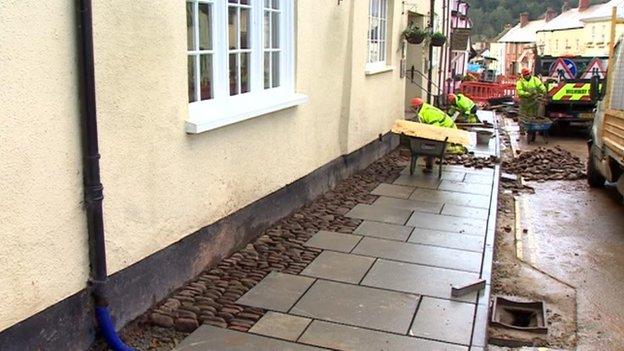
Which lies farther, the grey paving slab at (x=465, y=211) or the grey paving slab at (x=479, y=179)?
the grey paving slab at (x=479, y=179)

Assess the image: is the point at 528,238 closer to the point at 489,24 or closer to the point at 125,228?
the point at 125,228

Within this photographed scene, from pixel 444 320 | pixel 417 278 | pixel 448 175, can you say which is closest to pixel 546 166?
pixel 448 175

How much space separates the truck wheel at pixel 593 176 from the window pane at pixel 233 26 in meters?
6.61

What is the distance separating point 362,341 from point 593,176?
7342 millimetres

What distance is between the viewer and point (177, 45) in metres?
4.71

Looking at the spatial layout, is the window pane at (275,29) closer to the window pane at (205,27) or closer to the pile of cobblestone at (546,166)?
the window pane at (205,27)

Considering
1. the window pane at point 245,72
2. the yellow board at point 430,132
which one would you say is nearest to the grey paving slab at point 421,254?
the window pane at point 245,72

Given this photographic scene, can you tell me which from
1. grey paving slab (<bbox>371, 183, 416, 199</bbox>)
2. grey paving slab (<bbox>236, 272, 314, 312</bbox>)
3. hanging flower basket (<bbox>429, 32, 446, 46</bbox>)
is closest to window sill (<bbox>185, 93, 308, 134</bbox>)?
grey paving slab (<bbox>236, 272, 314, 312</bbox>)

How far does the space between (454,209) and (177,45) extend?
4.48 m

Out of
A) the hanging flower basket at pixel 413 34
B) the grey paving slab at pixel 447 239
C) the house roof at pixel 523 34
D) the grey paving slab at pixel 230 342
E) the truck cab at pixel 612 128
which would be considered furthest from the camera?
the house roof at pixel 523 34

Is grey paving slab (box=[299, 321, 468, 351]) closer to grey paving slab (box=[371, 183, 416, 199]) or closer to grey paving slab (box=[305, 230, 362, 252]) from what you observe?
grey paving slab (box=[305, 230, 362, 252])

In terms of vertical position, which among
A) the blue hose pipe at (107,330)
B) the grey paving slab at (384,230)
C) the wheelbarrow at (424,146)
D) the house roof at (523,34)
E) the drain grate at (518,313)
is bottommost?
the drain grate at (518,313)

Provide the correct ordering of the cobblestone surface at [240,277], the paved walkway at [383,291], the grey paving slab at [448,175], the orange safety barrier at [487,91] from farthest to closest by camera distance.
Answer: the orange safety barrier at [487,91] → the grey paving slab at [448,175] → the cobblestone surface at [240,277] → the paved walkway at [383,291]

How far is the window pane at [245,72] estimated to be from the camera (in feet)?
20.2
